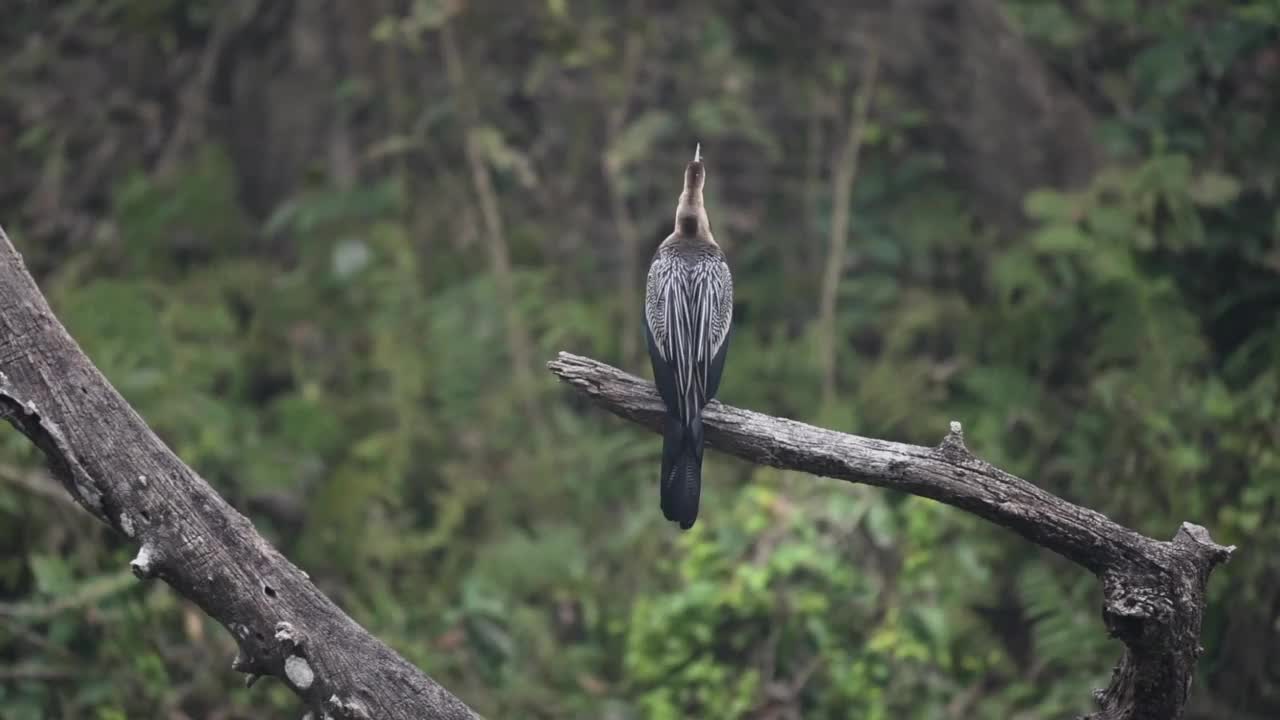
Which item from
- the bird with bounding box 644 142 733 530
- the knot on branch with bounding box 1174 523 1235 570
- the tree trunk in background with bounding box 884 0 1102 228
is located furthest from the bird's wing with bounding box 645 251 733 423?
the tree trunk in background with bounding box 884 0 1102 228

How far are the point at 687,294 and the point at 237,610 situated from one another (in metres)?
1.64

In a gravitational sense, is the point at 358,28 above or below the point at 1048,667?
above

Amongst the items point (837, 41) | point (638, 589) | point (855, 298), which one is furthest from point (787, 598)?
point (837, 41)

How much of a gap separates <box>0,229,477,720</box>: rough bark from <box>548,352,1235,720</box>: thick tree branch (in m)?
0.88

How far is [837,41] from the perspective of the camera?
7910mm

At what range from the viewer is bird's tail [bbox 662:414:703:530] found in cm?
388

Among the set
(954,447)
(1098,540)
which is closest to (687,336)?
(954,447)

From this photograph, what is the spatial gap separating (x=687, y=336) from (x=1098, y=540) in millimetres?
1345

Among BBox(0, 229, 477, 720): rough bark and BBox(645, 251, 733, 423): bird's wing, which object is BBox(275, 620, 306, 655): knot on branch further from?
BBox(645, 251, 733, 423): bird's wing

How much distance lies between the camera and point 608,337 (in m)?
7.49

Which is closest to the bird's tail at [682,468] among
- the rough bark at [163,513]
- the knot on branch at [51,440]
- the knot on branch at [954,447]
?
the knot on branch at [954,447]

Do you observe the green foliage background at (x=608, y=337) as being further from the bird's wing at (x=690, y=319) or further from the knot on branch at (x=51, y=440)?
the knot on branch at (x=51, y=440)

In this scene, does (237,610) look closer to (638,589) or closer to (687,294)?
(687,294)

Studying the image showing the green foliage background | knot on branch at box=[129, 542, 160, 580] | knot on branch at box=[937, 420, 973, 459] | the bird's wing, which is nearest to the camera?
knot on branch at box=[129, 542, 160, 580]
